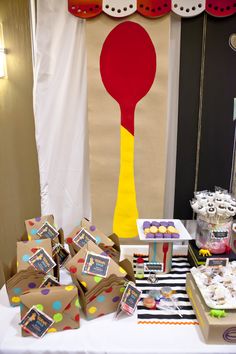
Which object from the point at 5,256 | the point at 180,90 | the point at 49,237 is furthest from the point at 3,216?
the point at 180,90

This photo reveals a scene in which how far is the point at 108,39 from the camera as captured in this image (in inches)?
69.2

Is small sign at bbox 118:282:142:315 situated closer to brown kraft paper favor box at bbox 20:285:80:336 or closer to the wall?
brown kraft paper favor box at bbox 20:285:80:336

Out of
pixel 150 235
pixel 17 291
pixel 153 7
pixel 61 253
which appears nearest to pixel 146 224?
pixel 150 235

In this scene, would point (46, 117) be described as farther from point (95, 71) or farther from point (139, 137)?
point (139, 137)

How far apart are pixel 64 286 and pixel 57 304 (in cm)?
7

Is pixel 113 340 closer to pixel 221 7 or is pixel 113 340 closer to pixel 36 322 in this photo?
pixel 36 322

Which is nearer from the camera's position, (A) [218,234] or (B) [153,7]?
(A) [218,234]

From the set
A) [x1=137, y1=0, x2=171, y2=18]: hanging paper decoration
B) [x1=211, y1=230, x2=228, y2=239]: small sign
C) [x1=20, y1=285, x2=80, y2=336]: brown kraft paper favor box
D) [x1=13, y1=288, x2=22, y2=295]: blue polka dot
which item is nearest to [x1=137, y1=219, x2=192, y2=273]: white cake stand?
[x1=211, y1=230, x2=228, y2=239]: small sign

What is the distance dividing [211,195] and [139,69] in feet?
2.97

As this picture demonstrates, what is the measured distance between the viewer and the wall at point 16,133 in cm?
176

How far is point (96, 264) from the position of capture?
1.14 meters

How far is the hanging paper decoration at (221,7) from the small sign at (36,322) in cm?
179

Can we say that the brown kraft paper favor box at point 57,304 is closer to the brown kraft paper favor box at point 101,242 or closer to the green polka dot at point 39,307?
the green polka dot at point 39,307

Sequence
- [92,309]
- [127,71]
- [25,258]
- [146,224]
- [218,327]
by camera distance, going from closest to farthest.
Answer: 1. [218,327]
2. [92,309]
3. [25,258]
4. [146,224]
5. [127,71]
